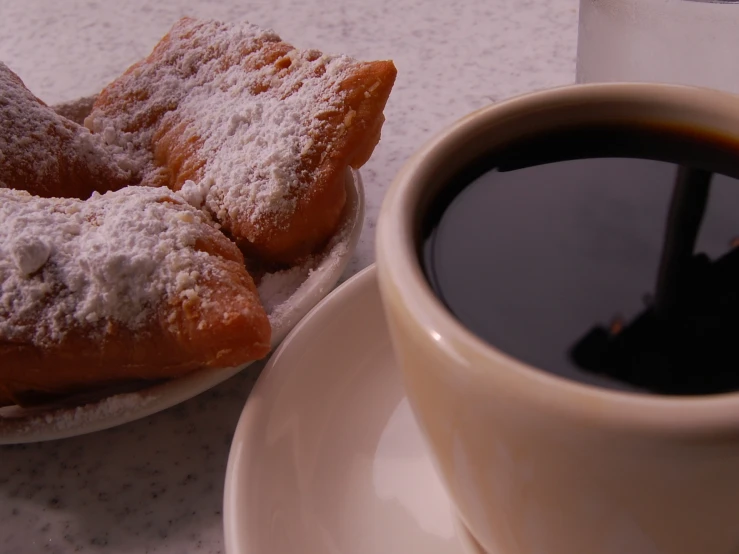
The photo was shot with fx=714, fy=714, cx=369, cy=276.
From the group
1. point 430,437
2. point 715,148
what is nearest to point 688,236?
point 715,148

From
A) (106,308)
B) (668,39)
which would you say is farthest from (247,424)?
(668,39)

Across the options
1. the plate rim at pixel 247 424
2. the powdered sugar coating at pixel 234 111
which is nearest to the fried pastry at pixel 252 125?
A: the powdered sugar coating at pixel 234 111

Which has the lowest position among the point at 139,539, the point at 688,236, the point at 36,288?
the point at 139,539

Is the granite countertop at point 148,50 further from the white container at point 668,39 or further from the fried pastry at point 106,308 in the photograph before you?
the white container at point 668,39

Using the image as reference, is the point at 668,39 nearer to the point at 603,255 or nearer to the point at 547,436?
the point at 603,255

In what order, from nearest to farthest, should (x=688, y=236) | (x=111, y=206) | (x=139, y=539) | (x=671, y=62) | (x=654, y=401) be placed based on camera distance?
(x=654, y=401)
(x=688, y=236)
(x=139, y=539)
(x=111, y=206)
(x=671, y=62)

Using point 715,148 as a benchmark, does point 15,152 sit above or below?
below

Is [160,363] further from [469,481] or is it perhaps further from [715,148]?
[715,148]

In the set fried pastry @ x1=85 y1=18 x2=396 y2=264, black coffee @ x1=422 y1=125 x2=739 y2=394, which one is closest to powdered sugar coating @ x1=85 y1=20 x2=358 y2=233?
fried pastry @ x1=85 y1=18 x2=396 y2=264
